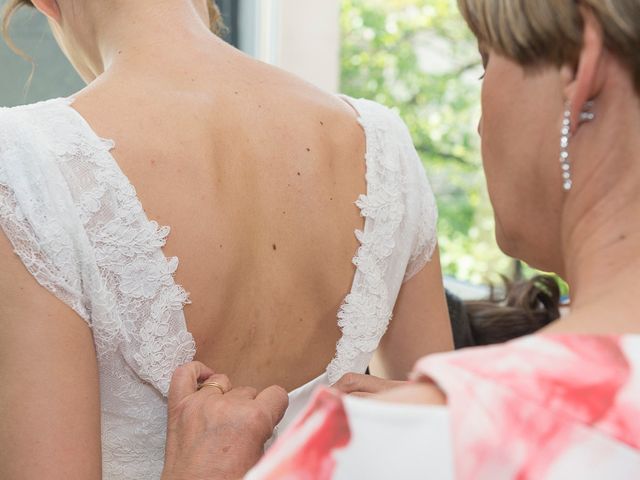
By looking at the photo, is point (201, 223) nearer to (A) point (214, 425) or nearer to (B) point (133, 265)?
(B) point (133, 265)

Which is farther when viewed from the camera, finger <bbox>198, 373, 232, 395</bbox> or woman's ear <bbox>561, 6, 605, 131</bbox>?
finger <bbox>198, 373, 232, 395</bbox>

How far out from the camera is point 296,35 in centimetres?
293

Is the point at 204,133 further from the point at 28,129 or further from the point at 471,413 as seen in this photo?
the point at 471,413

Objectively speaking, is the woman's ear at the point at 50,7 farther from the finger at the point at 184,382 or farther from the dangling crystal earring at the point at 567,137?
the dangling crystal earring at the point at 567,137

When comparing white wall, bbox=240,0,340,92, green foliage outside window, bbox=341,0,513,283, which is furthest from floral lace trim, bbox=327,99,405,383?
green foliage outside window, bbox=341,0,513,283

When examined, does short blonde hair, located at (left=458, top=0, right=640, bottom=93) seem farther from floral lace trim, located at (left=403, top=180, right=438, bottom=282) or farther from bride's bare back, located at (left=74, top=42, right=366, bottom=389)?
floral lace trim, located at (left=403, top=180, right=438, bottom=282)

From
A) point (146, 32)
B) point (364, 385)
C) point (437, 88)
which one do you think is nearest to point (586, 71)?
point (364, 385)

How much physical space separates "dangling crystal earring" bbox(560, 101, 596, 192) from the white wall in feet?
6.68

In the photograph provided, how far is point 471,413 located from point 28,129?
694 millimetres

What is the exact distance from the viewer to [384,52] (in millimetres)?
6043

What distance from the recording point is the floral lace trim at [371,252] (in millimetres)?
1438

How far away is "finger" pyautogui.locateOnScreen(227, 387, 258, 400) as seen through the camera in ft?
4.05

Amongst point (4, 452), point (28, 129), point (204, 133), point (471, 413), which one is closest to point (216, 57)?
point (204, 133)

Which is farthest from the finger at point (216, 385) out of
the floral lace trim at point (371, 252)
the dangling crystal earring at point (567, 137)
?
the dangling crystal earring at point (567, 137)
